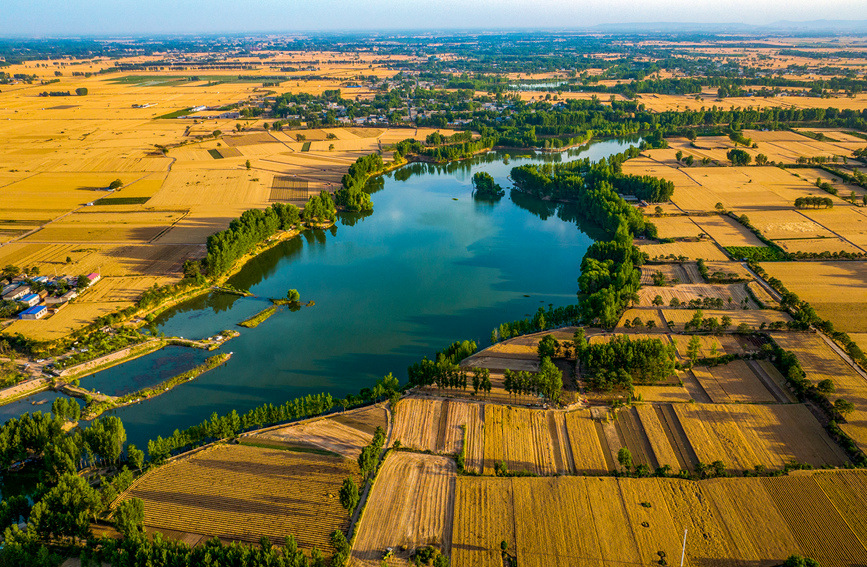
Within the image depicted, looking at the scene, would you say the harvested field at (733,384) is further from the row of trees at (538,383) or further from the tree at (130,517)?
the tree at (130,517)

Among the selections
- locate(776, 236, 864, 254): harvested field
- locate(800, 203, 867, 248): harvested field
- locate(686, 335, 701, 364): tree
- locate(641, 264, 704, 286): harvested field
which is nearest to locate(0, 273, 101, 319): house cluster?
locate(686, 335, 701, 364): tree

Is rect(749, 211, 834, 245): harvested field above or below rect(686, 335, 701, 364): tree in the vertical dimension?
above

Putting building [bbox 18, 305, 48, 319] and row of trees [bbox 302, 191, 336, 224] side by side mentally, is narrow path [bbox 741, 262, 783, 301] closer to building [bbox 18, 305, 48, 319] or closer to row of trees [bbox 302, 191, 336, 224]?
row of trees [bbox 302, 191, 336, 224]

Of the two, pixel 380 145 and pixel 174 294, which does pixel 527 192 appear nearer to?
pixel 380 145

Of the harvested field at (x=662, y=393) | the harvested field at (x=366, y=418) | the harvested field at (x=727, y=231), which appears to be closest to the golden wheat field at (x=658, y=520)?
the harvested field at (x=366, y=418)

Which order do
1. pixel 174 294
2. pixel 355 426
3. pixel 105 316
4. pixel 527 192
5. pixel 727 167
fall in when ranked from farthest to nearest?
pixel 727 167 < pixel 527 192 < pixel 174 294 < pixel 105 316 < pixel 355 426

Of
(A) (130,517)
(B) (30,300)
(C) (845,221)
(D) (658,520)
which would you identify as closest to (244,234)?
(B) (30,300)

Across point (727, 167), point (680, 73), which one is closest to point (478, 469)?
point (727, 167)
